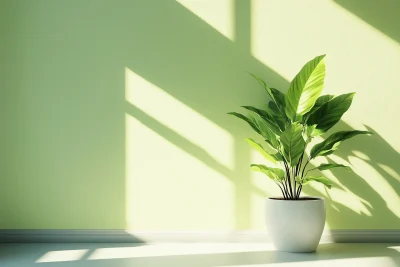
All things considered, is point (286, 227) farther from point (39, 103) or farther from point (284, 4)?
point (39, 103)

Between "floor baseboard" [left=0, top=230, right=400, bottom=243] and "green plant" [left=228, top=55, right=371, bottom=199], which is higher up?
"green plant" [left=228, top=55, right=371, bottom=199]

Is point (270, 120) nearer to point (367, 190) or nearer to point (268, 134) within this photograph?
point (268, 134)

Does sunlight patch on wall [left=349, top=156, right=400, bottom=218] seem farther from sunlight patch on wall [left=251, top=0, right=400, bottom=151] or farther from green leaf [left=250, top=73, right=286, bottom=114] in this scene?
green leaf [left=250, top=73, right=286, bottom=114]

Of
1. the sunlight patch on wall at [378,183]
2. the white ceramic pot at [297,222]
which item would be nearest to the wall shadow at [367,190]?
the sunlight patch on wall at [378,183]

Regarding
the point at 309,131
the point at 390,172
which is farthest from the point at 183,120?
the point at 390,172

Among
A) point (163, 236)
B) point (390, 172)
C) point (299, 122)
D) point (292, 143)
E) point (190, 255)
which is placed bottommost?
point (190, 255)

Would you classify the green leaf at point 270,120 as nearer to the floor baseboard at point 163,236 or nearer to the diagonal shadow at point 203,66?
the diagonal shadow at point 203,66

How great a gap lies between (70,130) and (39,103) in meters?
0.26

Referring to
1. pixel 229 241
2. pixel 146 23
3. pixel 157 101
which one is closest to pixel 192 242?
pixel 229 241

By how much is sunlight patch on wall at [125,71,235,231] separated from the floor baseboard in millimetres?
50

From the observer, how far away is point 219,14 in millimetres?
3455

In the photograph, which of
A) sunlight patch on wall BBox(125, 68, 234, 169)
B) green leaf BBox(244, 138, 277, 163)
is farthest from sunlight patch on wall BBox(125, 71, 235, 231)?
green leaf BBox(244, 138, 277, 163)

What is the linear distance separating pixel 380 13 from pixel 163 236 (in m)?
1.91

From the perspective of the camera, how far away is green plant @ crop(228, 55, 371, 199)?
9.57 feet
